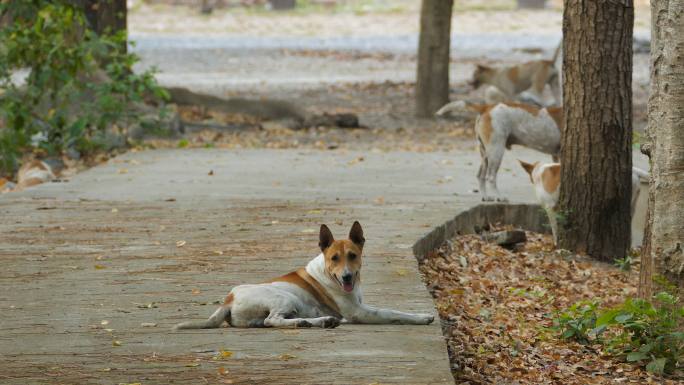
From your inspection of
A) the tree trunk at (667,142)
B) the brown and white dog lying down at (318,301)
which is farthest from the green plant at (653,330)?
the brown and white dog lying down at (318,301)

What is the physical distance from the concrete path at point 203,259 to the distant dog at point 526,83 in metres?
6.68

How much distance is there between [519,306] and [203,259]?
2380mm

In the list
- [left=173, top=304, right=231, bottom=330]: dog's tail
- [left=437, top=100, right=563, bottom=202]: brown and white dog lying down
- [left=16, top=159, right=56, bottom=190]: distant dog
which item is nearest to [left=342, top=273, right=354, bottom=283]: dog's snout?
[left=173, top=304, right=231, bottom=330]: dog's tail

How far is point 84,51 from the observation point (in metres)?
16.4

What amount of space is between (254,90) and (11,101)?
9361 millimetres

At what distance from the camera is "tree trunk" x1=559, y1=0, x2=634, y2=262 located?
11109 millimetres

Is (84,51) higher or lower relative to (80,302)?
higher

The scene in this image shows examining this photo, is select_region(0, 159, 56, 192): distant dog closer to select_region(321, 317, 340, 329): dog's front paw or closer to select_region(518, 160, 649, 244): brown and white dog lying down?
select_region(518, 160, 649, 244): brown and white dog lying down

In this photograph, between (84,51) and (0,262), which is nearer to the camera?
(0,262)

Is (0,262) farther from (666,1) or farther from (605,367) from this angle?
(666,1)

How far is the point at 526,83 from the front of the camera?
74.2ft

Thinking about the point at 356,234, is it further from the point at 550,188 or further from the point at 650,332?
the point at 550,188

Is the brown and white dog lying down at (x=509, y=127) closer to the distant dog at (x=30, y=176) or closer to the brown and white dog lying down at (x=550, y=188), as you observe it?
the brown and white dog lying down at (x=550, y=188)

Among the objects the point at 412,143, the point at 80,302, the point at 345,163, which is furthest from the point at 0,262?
the point at 412,143
